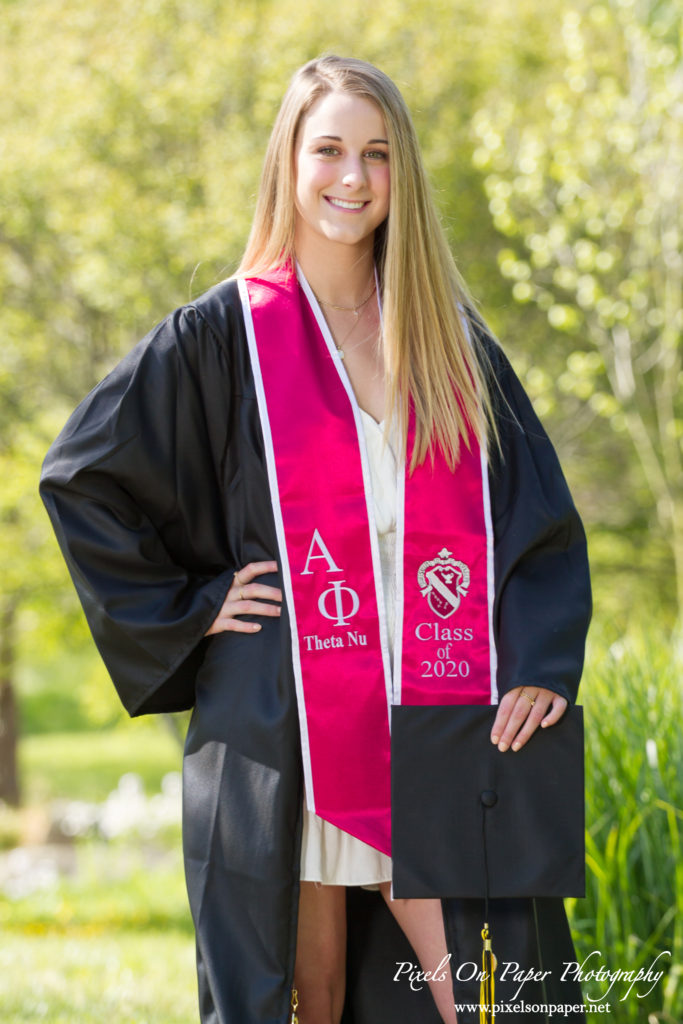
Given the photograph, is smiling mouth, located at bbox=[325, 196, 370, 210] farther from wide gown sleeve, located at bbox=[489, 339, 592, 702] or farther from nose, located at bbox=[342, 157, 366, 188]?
wide gown sleeve, located at bbox=[489, 339, 592, 702]

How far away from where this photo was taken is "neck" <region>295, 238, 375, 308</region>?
2.54 m

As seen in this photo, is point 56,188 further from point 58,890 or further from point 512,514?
point 512,514

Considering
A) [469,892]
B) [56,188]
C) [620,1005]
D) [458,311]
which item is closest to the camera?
[469,892]

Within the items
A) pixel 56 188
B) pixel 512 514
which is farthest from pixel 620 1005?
pixel 56 188

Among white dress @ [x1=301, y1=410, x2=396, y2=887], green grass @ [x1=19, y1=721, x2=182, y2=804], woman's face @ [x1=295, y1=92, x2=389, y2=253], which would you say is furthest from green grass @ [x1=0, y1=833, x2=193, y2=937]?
green grass @ [x1=19, y1=721, x2=182, y2=804]

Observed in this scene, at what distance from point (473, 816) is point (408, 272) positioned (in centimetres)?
110

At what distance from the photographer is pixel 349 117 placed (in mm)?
2379

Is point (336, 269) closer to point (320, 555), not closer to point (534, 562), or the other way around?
point (320, 555)

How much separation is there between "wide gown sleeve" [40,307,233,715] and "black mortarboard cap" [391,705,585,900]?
0.50 meters

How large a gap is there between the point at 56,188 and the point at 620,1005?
290 inches

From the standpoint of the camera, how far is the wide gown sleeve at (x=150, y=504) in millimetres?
2291

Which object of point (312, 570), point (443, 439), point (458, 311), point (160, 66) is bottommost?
point (312, 570)

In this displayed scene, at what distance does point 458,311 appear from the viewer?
8.29 feet

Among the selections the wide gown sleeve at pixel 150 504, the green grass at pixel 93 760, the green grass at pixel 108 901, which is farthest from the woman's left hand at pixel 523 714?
the green grass at pixel 93 760
